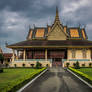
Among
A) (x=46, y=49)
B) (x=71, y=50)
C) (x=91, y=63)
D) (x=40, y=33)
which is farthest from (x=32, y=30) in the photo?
(x=91, y=63)

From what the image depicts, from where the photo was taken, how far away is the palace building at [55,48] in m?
33.1

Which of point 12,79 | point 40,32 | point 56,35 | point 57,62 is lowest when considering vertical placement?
point 12,79

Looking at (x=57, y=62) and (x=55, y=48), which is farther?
(x=57, y=62)

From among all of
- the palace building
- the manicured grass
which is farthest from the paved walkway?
the palace building

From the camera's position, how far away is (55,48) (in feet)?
115

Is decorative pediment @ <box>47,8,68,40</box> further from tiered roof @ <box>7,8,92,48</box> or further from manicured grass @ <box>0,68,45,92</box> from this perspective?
manicured grass @ <box>0,68,45,92</box>

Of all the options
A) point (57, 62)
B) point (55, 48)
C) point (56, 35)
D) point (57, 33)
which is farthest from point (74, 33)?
point (57, 62)

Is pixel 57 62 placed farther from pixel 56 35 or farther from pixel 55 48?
pixel 56 35

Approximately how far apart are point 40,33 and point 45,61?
39.6 ft

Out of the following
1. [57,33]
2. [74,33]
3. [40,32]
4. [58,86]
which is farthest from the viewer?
[40,32]

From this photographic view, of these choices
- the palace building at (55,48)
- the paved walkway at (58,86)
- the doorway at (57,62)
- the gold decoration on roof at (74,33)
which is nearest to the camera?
the paved walkway at (58,86)

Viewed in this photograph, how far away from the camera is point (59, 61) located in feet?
119

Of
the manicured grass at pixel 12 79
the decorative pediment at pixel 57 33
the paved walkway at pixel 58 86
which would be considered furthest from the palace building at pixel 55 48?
the paved walkway at pixel 58 86

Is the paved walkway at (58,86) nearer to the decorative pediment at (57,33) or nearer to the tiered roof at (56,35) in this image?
the tiered roof at (56,35)
